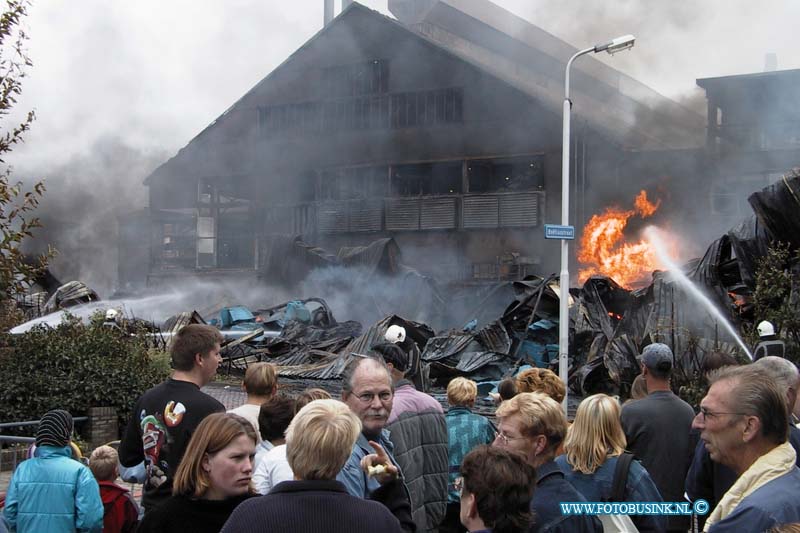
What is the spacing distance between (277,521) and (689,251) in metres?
25.4

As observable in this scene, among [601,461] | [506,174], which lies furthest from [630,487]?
[506,174]

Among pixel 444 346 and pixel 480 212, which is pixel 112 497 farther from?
pixel 480 212

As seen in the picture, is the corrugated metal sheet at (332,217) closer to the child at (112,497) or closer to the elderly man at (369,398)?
the child at (112,497)

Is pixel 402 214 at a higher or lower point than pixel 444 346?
higher

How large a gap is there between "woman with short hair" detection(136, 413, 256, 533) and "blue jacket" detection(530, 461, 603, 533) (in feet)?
3.71

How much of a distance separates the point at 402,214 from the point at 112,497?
25.2 m

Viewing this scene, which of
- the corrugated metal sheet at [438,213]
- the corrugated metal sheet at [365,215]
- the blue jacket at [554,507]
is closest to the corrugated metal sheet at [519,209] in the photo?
the corrugated metal sheet at [438,213]

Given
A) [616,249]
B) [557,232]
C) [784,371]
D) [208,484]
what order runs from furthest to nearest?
[616,249], [557,232], [784,371], [208,484]

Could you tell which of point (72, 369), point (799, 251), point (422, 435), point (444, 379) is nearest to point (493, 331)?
point (444, 379)

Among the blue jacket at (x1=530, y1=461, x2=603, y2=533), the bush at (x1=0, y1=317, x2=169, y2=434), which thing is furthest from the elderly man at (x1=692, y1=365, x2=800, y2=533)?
the bush at (x1=0, y1=317, x2=169, y2=434)

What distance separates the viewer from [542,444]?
11.8 ft

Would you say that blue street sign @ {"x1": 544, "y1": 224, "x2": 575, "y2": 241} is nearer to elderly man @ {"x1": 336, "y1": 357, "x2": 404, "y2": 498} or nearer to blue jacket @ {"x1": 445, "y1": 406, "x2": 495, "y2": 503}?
blue jacket @ {"x1": 445, "y1": 406, "x2": 495, "y2": 503}

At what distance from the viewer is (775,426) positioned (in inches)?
117

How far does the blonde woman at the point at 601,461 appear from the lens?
381 cm
